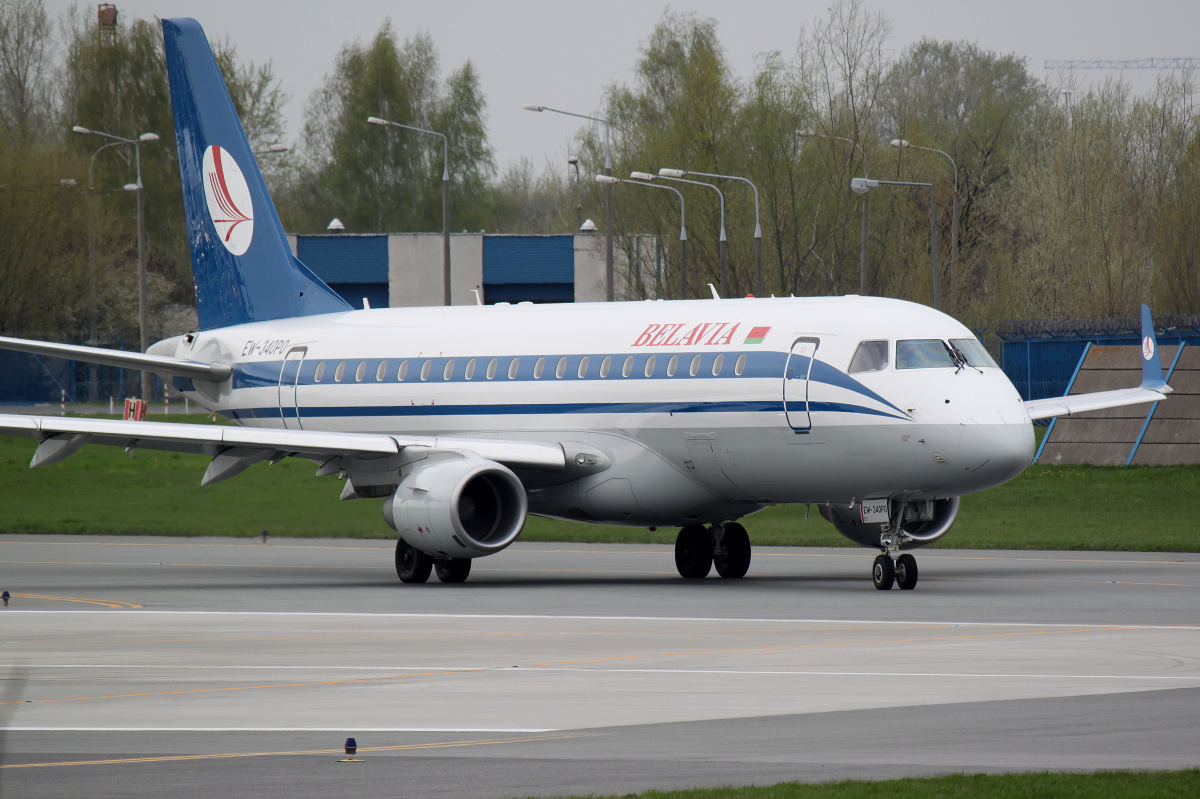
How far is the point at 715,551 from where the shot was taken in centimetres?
2616

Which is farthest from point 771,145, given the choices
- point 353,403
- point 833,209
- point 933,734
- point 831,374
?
point 933,734

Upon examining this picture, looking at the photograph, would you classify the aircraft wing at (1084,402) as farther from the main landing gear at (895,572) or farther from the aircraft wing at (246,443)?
the aircraft wing at (246,443)

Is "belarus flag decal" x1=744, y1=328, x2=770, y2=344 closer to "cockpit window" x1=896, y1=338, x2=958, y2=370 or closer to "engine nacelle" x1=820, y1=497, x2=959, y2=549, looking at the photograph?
"cockpit window" x1=896, y1=338, x2=958, y2=370

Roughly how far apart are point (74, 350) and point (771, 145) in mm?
33475

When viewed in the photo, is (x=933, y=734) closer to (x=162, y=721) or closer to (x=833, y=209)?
(x=162, y=721)

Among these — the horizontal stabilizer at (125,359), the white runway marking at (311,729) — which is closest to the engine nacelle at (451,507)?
the horizontal stabilizer at (125,359)

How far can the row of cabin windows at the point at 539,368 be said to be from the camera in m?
23.9

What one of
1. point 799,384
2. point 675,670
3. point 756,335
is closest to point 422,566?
point 756,335

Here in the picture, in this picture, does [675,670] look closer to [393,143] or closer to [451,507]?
[451,507]

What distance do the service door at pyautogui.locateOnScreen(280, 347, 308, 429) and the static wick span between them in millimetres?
18522

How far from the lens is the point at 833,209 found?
2266 inches

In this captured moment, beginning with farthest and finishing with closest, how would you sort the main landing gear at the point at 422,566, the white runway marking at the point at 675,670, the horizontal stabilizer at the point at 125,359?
1. the horizontal stabilizer at the point at 125,359
2. the main landing gear at the point at 422,566
3. the white runway marking at the point at 675,670

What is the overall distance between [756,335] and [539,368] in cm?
382

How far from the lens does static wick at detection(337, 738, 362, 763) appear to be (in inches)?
410
